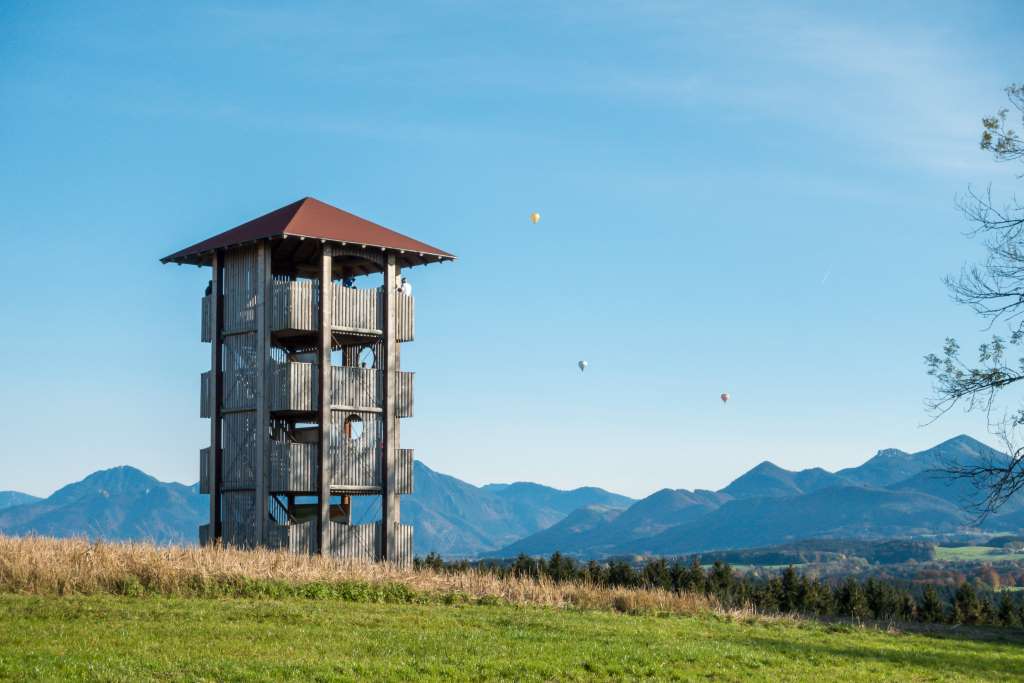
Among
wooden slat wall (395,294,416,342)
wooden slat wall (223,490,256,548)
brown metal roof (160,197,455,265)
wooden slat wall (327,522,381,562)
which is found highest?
brown metal roof (160,197,455,265)

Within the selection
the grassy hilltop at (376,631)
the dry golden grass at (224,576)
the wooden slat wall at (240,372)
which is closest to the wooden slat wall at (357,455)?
the wooden slat wall at (240,372)

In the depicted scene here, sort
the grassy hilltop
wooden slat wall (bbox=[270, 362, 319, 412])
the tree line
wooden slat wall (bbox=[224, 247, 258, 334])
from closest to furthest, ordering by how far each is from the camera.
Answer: the grassy hilltop
wooden slat wall (bbox=[270, 362, 319, 412])
wooden slat wall (bbox=[224, 247, 258, 334])
the tree line

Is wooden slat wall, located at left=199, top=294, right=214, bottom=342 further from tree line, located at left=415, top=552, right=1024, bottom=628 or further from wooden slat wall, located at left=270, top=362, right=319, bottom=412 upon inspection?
tree line, located at left=415, top=552, right=1024, bottom=628

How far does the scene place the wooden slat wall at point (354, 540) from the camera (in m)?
40.6

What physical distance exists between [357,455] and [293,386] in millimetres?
3249

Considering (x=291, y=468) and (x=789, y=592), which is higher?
(x=291, y=468)

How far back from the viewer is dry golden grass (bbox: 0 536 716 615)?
84.7ft

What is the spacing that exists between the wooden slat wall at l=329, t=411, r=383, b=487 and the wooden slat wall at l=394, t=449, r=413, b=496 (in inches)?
25.3

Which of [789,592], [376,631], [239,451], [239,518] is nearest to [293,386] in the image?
[239,451]

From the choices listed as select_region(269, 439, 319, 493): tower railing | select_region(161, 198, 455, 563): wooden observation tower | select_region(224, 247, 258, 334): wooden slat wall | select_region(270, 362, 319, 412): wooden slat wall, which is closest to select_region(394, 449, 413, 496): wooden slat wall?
select_region(161, 198, 455, 563): wooden observation tower

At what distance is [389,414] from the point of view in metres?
41.8

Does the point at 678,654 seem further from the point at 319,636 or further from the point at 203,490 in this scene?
the point at 203,490

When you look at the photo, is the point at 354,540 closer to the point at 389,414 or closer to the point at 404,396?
the point at 389,414

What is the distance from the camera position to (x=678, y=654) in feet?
74.0
